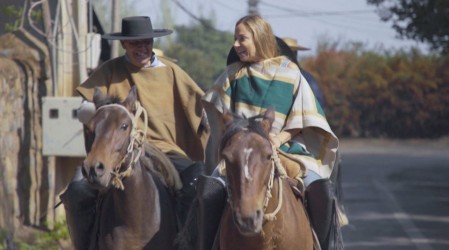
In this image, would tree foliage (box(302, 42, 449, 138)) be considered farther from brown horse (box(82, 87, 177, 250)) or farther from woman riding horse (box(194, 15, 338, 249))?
woman riding horse (box(194, 15, 338, 249))

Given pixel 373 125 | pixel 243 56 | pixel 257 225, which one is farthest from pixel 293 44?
pixel 373 125

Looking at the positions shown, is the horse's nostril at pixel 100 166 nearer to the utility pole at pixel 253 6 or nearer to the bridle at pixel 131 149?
the bridle at pixel 131 149

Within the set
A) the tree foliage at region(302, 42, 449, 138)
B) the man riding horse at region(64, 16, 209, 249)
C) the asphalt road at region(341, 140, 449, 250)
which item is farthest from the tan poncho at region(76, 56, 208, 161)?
the tree foliage at region(302, 42, 449, 138)

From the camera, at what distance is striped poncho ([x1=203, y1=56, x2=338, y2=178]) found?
7.32m

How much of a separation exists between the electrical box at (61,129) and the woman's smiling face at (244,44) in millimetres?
6844

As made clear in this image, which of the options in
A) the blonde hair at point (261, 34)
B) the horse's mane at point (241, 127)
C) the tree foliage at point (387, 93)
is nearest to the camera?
the horse's mane at point (241, 127)

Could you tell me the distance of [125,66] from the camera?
8.66 m

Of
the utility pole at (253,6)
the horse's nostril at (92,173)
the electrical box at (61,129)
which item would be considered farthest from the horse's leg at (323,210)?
the utility pole at (253,6)

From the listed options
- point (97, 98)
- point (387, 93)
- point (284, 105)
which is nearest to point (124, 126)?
point (97, 98)

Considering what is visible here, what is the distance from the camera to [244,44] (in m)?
7.41

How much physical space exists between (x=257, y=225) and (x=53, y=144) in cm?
837

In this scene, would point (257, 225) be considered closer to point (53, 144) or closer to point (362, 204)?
point (53, 144)

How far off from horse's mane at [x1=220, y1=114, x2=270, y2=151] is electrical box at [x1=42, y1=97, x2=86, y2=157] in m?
7.76

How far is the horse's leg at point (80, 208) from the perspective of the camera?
26.3ft
